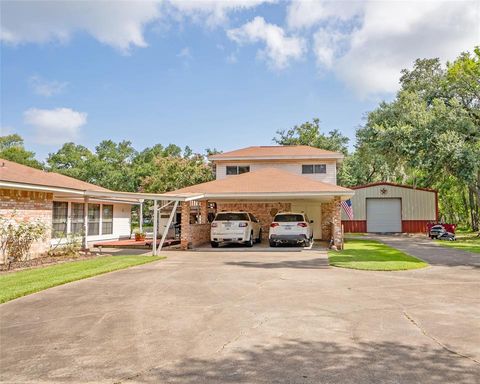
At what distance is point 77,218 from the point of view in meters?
20.0

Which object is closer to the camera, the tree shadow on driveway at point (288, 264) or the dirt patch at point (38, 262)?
the dirt patch at point (38, 262)

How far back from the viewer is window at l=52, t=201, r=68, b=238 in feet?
59.7

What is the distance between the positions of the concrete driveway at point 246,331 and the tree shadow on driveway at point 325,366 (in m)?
0.01

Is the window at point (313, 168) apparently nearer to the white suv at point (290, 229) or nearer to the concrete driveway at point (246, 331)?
the white suv at point (290, 229)

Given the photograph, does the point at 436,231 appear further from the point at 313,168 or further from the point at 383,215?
the point at 313,168

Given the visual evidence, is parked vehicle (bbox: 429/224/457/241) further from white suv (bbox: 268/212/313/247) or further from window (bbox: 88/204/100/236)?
window (bbox: 88/204/100/236)

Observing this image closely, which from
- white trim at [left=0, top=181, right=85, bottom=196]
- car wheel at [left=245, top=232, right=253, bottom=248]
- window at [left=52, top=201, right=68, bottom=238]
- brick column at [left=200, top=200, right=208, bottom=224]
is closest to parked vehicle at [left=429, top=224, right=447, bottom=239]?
car wheel at [left=245, top=232, right=253, bottom=248]

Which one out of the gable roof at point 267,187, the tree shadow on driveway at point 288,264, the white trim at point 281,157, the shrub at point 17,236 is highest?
the white trim at point 281,157

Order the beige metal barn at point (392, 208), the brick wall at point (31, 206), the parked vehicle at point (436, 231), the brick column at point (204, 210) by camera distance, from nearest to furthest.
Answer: the brick wall at point (31, 206), the brick column at point (204, 210), the parked vehicle at point (436, 231), the beige metal barn at point (392, 208)

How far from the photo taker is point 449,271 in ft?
35.5

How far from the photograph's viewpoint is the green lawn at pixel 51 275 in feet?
26.5

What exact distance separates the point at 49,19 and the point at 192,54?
5.12 metres

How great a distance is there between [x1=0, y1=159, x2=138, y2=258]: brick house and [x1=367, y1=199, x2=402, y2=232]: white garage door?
19.7 meters

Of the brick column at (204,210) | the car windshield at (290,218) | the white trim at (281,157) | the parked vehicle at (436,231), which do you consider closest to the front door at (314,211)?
the white trim at (281,157)
